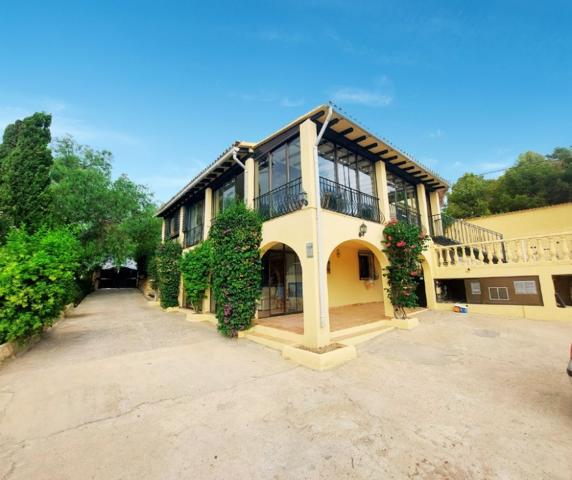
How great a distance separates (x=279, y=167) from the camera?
8.39 m

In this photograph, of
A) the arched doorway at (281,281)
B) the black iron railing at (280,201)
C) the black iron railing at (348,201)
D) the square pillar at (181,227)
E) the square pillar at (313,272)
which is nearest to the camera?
the square pillar at (313,272)

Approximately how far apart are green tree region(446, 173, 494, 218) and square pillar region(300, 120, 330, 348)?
2081 centimetres

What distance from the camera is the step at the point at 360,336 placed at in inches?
251

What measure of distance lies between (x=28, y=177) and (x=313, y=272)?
14.6 m

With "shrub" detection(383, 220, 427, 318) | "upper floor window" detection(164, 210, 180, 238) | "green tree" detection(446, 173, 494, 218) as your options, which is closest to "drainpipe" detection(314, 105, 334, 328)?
"shrub" detection(383, 220, 427, 318)

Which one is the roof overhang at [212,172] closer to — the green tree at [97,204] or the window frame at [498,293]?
the green tree at [97,204]

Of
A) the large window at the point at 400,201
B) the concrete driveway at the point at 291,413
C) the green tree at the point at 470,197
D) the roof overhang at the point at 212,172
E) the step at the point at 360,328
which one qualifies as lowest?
the concrete driveway at the point at 291,413

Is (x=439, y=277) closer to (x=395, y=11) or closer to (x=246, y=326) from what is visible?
(x=246, y=326)

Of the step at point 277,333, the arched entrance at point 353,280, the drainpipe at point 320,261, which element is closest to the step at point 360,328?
the step at point 277,333

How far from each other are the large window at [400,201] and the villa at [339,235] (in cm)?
6

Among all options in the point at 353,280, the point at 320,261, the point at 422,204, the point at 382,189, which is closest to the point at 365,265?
the point at 353,280

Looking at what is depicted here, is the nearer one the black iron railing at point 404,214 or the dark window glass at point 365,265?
the black iron railing at point 404,214

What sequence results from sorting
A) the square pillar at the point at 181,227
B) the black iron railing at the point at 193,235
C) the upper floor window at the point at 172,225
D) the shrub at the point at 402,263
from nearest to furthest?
the shrub at the point at 402,263 < the black iron railing at the point at 193,235 < the square pillar at the point at 181,227 < the upper floor window at the point at 172,225

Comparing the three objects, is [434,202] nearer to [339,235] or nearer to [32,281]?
[339,235]
